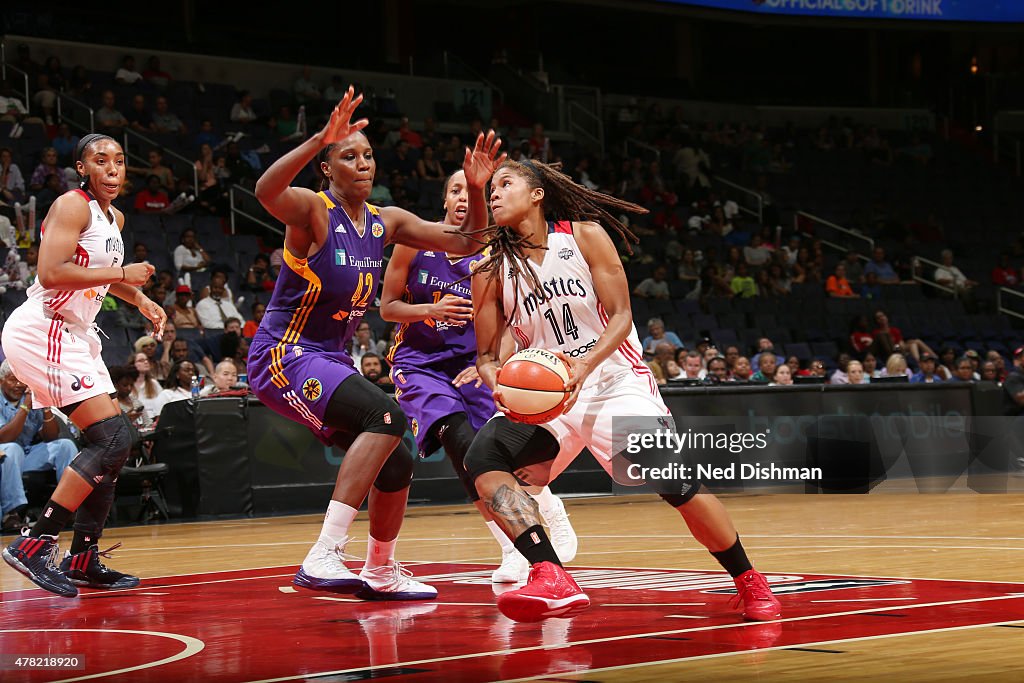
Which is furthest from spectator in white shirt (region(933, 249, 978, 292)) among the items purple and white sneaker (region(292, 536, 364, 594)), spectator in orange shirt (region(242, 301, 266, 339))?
purple and white sneaker (region(292, 536, 364, 594))

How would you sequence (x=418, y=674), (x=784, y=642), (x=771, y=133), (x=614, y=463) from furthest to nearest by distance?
(x=771, y=133) → (x=614, y=463) → (x=784, y=642) → (x=418, y=674)

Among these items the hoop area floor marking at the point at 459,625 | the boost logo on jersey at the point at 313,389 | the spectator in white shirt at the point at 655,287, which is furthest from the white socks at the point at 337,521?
the spectator in white shirt at the point at 655,287

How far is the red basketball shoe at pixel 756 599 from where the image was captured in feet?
16.2

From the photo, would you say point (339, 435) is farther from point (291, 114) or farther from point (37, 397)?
point (291, 114)

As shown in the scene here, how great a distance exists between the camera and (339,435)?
6.07m

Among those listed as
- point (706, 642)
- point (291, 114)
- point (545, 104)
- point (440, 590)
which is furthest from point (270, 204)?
point (545, 104)

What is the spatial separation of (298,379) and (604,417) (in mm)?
1359

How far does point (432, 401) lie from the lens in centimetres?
644

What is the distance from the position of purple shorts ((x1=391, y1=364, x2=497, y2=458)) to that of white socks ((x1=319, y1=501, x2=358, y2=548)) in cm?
84

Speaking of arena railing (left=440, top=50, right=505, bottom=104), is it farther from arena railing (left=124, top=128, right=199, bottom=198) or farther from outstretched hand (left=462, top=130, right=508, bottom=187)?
outstretched hand (left=462, top=130, right=508, bottom=187)

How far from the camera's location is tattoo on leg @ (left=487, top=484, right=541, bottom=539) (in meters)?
4.81

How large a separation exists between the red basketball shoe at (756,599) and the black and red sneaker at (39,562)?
10.0 feet

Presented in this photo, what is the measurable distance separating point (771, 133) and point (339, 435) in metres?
21.4

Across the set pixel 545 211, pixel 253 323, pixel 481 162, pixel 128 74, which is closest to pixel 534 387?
pixel 545 211
